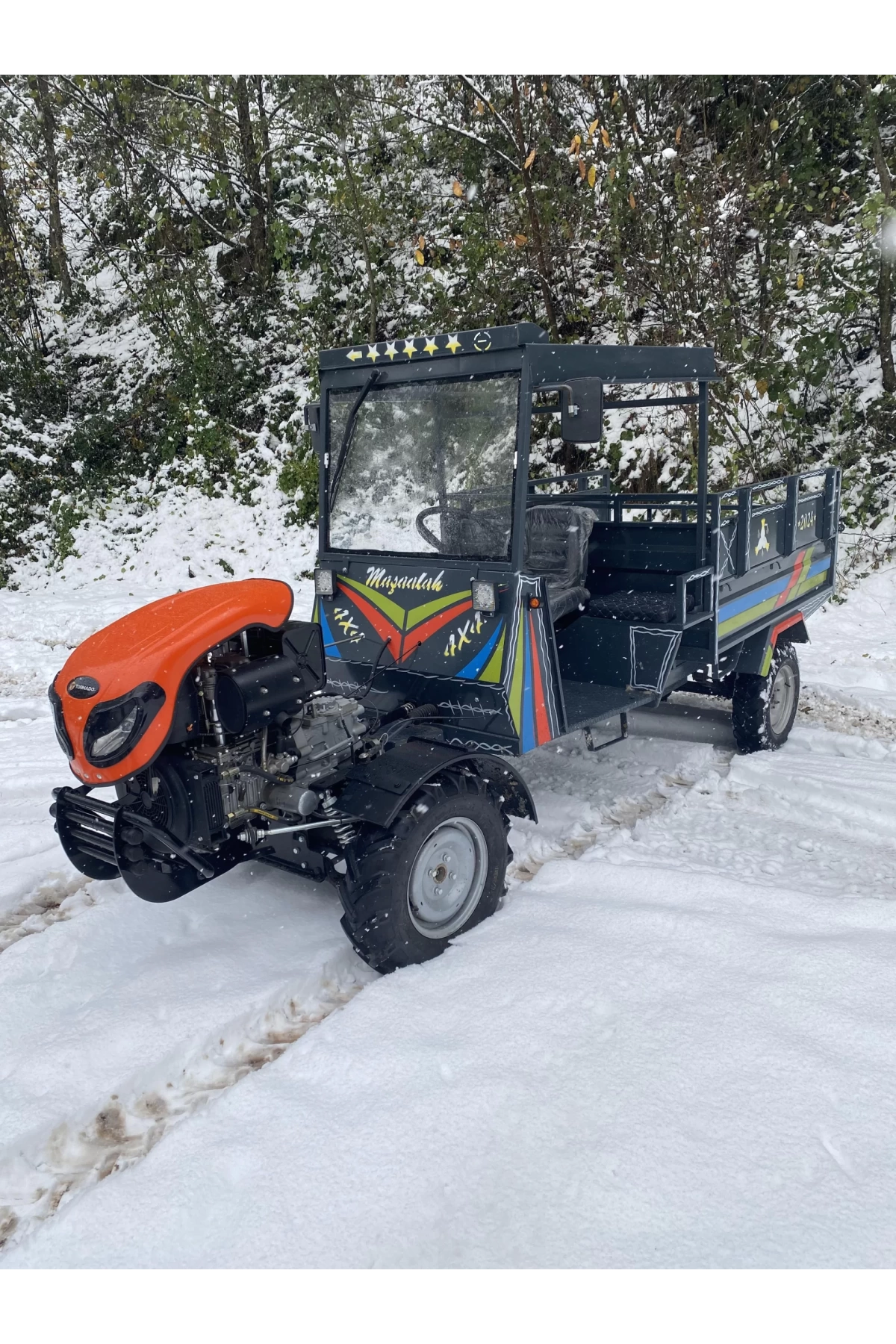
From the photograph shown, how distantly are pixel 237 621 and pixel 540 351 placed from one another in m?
1.54

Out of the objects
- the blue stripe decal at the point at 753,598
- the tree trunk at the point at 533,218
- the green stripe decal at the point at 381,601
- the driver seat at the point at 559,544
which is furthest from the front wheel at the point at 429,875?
the tree trunk at the point at 533,218

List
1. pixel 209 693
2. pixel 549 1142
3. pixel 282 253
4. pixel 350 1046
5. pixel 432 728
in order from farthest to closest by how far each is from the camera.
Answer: pixel 282 253 → pixel 432 728 → pixel 209 693 → pixel 350 1046 → pixel 549 1142

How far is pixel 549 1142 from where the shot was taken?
242 cm

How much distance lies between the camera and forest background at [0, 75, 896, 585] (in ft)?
32.6

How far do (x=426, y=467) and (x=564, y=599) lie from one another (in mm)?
1030

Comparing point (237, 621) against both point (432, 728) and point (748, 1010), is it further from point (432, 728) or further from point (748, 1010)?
point (748, 1010)

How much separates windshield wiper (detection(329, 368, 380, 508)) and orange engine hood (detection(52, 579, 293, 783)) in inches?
41.1

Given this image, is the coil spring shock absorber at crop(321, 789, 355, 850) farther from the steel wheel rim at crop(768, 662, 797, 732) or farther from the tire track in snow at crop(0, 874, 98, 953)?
the steel wheel rim at crop(768, 662, 797, 732)

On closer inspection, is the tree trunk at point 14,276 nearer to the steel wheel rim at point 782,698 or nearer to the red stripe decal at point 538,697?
the steel wheel rim at point 782,698

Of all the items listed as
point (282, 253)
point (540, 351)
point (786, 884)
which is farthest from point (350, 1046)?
point (282, 253)

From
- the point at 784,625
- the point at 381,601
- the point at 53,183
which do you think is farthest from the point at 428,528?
the point at 53,183

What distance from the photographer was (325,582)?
4.30m

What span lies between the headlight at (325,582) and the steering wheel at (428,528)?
52cm

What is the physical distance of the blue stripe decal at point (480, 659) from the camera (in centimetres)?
377
